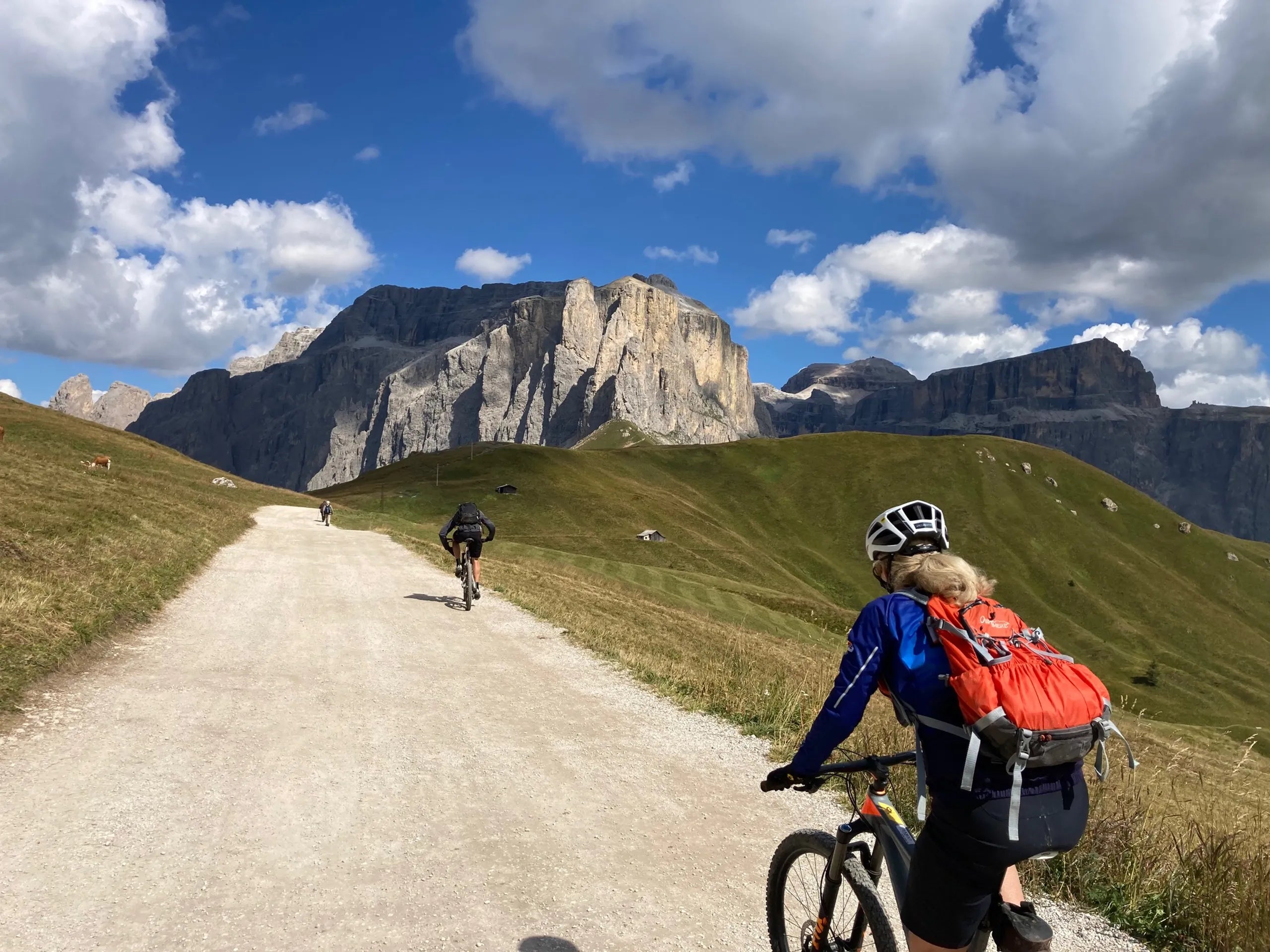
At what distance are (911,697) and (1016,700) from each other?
57 cm

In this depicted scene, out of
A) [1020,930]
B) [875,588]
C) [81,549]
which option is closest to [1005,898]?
[1020,930]

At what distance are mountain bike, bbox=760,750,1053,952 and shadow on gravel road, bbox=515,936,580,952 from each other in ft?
4.46

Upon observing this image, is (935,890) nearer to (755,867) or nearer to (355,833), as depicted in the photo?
(755,867)

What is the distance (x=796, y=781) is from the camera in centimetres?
435

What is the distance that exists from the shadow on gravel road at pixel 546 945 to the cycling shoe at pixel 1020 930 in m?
2.75

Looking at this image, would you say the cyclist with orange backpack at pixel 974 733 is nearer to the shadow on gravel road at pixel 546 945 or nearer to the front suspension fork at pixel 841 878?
the front suspension fork at pixel 841 878

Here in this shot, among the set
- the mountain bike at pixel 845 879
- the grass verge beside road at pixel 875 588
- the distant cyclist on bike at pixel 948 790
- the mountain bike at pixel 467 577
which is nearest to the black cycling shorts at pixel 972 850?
the distant cyclist on bike at pixel 948 790

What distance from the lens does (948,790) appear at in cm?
349

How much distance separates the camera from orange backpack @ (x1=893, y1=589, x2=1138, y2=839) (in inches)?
126

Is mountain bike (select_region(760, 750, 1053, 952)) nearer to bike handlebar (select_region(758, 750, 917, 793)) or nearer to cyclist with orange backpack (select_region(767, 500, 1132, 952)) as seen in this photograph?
bike handlebar (select_region(758, 750, 917, 793))

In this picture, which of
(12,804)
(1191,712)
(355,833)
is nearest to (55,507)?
(12,804)

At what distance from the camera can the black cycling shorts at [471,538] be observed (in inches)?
783

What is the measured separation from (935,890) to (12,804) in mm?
7521

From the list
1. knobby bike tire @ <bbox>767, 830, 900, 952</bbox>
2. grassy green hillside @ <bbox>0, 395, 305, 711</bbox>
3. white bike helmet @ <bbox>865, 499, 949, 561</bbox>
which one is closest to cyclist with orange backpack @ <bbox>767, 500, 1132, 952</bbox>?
knobby bike tire @ <bbox>767, 830, 900, 952</bbox>
